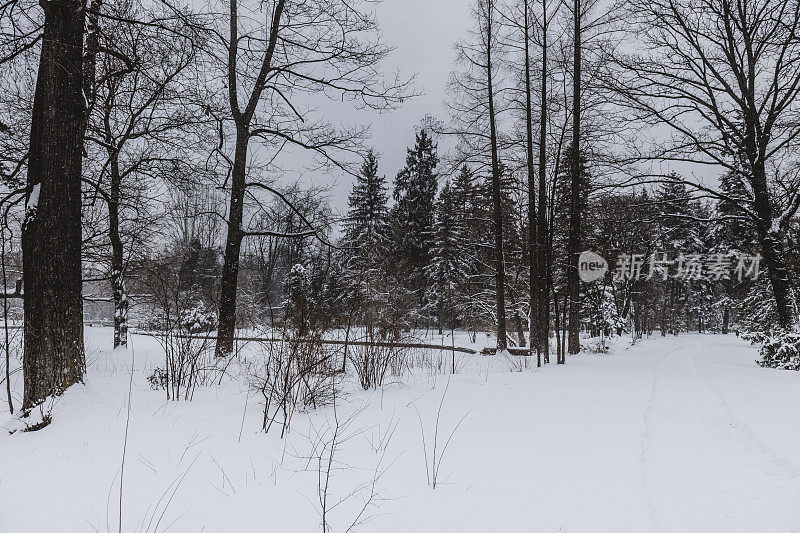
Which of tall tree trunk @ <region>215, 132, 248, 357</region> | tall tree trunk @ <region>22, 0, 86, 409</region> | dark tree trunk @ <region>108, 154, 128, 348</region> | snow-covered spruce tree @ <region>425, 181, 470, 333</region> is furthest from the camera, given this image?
snow-covered spruce tree @ <region>425, 181, 470, 333</region>

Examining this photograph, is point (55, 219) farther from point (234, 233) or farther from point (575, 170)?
point (575, 170)

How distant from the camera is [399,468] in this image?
278 cm

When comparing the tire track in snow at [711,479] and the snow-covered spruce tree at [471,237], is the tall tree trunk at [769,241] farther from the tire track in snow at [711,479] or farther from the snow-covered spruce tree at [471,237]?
the tire track in snow at [711,479]

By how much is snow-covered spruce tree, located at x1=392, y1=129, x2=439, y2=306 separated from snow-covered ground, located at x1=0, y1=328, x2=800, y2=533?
27.0 meters

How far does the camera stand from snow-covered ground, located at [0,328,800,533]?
7.01 ft

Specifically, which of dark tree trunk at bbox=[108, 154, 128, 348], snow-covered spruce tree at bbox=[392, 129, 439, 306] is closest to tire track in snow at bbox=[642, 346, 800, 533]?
dark tree trunk at bbox=[108, 154, 128, 348]

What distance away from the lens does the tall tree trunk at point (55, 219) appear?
146 inches

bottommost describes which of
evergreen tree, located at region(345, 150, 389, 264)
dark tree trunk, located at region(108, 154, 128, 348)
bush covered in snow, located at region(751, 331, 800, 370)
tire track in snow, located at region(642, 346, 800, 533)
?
bush covered in snow, located at region(751, 331, 800, 370)

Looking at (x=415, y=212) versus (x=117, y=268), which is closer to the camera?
(x=117, y=268)

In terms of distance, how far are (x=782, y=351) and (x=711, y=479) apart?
→ 950 cm

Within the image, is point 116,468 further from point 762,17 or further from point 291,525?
point 762,17

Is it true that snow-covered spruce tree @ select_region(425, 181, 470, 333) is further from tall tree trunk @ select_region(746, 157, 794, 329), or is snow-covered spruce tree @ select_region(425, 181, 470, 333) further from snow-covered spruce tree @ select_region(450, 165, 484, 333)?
tall tree trunk @ select_region(746, 157, 794, 329)

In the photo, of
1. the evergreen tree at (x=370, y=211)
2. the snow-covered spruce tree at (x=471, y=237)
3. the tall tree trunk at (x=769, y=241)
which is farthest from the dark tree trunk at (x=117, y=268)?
the evergreen tree at (x=370, y=211)

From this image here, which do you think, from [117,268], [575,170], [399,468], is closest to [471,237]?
[575,170]
